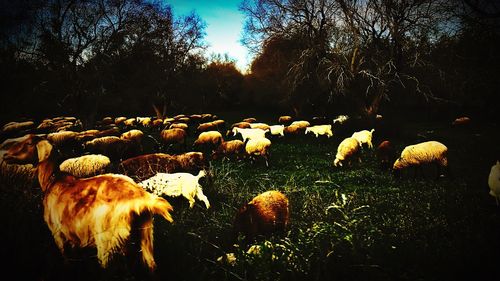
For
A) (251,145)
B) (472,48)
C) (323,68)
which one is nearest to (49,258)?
(251,145)

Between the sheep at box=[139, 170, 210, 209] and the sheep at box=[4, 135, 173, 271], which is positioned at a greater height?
the sheep at box=[4, 135, 173, 271]

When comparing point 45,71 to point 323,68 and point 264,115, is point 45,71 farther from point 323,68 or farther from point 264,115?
point 264,115

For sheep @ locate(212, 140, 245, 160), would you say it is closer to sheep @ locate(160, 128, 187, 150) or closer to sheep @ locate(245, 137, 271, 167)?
sheep @ locate(245, 137, 271, 167)

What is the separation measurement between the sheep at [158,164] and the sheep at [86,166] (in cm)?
70

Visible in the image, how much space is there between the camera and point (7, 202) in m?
4.24

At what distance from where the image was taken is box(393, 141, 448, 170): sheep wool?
1003 centimetres

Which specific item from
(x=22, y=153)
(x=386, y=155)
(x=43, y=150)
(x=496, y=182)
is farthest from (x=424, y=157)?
(x=22, y=153)

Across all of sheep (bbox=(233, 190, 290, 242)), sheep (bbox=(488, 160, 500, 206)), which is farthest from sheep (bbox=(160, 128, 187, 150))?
sheep (bbox=(488, 160, 500, 206))

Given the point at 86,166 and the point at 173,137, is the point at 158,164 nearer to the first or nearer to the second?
the point at 86,166

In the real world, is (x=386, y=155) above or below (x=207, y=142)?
above

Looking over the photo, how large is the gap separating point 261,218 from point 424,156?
8.47 metres

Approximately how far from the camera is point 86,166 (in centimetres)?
949

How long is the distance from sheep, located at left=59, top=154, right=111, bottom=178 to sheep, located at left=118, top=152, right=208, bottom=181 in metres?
0.70

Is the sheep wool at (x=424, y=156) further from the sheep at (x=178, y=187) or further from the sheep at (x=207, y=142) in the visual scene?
the sheep at (x=207, y=142)
